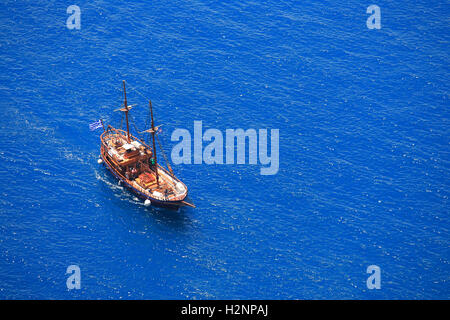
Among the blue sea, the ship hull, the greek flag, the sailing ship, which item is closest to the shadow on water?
the blue sea

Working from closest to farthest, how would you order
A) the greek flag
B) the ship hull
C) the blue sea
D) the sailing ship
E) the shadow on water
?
the blue sea → the shadow on water → the ship hull → the sailing ship → the greek flag

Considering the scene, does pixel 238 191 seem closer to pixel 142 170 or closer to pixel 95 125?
pixel 142 170

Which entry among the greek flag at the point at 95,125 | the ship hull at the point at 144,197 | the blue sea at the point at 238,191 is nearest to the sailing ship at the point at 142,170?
the ship hull at the point at 144,197

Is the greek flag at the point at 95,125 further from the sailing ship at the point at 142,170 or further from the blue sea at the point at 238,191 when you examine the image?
the blue sea at the point at 238,191

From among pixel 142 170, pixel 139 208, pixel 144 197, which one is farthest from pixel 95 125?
pixel 139 208

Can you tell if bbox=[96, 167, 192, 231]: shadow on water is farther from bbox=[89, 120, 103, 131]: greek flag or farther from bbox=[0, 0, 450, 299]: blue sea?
Answer: bbox=[89, 120, 103, 131]: greek flag

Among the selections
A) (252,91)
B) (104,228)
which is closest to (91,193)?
(104,228)
